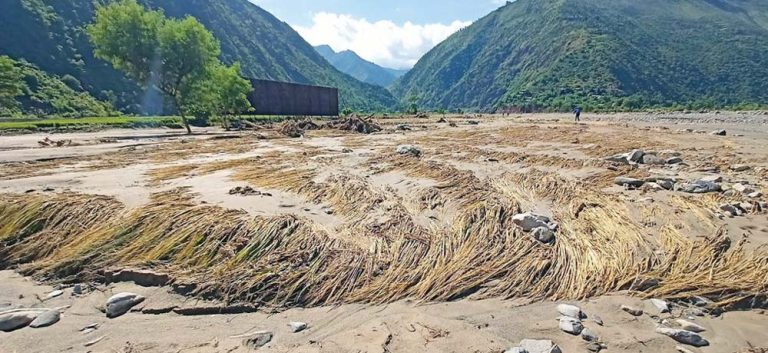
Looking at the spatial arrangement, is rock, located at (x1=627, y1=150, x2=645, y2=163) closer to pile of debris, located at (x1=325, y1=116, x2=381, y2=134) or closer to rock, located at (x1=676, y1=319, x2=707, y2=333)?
rock, located at (x1=676, y1=319, x2=707, y2=333)

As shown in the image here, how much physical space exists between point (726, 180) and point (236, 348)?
420 inches

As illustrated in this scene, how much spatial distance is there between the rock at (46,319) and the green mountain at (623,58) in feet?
319

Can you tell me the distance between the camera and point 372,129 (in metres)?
30.6

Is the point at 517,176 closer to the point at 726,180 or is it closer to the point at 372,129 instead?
the point at 726,180

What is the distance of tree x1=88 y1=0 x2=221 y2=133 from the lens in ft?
83.3

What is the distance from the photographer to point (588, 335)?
3373 millimetres

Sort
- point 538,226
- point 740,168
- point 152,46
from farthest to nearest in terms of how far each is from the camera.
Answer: point 152,46 → point 740,168 → point 538,226

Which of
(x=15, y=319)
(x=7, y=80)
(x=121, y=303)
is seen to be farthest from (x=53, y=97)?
(x=121, y=303)

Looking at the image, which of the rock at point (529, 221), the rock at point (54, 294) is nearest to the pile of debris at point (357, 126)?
the rock at point (529, 221)

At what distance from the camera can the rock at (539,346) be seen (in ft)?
10.2

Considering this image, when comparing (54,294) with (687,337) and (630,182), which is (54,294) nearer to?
(687,337)

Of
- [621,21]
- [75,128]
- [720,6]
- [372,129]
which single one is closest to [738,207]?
[372,129]

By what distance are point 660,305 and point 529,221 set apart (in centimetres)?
210

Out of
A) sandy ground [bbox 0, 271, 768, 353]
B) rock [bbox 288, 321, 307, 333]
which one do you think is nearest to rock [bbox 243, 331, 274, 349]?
sandy ground [bbox 0, 271, 768, 353]
